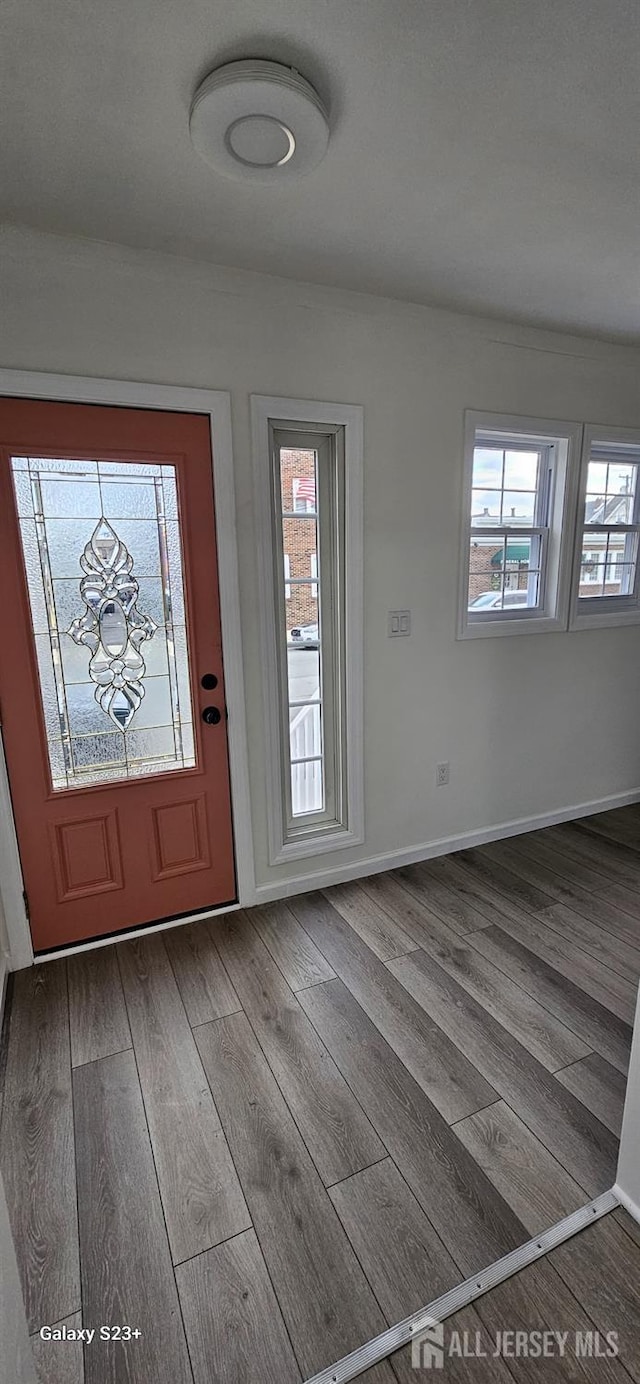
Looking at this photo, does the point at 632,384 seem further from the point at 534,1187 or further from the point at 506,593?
the point at 534,1187

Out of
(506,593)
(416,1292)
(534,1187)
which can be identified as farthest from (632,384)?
(416,1292)

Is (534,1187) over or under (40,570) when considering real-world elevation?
under

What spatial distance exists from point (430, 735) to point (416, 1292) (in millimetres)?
2005

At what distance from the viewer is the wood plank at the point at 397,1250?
114cm

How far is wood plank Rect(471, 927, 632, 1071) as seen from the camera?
1.81m

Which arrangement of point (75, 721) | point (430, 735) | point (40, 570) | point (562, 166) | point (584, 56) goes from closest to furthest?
point (584, 56), point (562, 166), point (40, 570), point (75, 721), point (430, 735)

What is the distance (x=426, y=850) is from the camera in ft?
9.81

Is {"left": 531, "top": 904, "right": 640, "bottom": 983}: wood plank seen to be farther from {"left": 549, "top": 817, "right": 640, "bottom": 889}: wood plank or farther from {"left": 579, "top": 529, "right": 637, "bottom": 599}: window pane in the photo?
{"left": 579, "top": 529, "right": 637, "bottom": 599}: window pane

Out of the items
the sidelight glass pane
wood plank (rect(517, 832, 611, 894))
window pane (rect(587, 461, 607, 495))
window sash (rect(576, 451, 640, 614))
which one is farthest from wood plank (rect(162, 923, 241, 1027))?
window pane (rect(587, 461, 607, 495))

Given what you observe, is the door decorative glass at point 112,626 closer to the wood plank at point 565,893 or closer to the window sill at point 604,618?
the wood plank at point 565,893

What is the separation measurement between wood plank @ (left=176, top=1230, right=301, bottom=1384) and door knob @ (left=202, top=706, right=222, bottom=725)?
1.54 metres

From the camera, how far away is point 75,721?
84.8 inches

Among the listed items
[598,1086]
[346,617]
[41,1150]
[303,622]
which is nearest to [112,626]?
[303,622]

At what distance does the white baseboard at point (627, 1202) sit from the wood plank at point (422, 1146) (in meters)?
0.25
